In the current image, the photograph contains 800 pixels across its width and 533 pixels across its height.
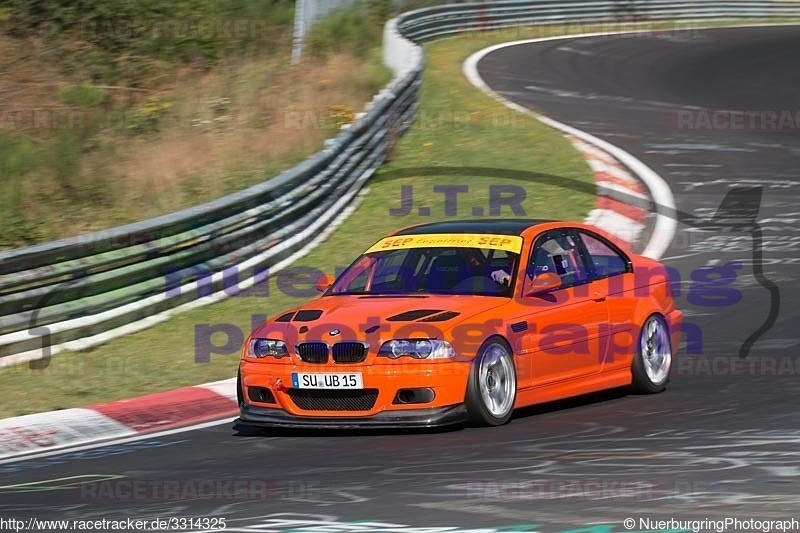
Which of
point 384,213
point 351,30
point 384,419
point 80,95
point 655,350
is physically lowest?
point 384,419

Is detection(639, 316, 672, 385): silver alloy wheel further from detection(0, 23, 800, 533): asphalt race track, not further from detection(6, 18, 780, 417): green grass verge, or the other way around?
detection(6, 18, 780, 417): green grass verge

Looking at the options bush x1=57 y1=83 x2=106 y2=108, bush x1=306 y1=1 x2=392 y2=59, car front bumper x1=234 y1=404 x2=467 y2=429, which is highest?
bush x1=306 y1=1 x2=392 y2=59

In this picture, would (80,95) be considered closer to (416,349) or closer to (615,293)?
(615,293)

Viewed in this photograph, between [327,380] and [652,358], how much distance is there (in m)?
2.77

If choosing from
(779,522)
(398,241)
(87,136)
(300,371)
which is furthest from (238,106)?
(779,522)

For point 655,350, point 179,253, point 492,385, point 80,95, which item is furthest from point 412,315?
point 80,95

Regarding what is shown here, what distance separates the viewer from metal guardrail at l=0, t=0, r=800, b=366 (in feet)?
37.2

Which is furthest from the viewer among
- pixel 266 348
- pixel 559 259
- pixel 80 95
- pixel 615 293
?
pixel 80 95

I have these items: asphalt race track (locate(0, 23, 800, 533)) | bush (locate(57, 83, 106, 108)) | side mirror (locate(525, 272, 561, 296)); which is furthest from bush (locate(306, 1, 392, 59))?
side mirror (locate(525, 272, 561, 296))

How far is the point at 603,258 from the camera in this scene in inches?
410

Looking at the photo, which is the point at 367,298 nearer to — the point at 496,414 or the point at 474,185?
the point at 496,414

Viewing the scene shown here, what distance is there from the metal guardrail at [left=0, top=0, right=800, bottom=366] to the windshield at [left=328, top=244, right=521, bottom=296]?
9.38ft

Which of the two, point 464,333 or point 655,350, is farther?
point 655,350

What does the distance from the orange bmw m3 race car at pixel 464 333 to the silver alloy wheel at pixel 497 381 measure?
0.01 meters
